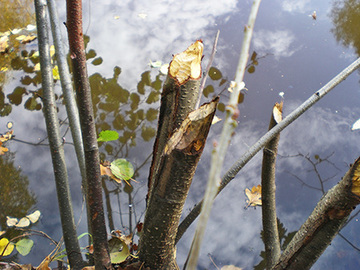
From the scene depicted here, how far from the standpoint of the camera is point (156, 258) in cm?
85

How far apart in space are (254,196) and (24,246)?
1.02m

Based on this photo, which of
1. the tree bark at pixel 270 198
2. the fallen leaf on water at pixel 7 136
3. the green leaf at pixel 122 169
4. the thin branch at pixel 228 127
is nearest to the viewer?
the thin branch at pixel 228 127

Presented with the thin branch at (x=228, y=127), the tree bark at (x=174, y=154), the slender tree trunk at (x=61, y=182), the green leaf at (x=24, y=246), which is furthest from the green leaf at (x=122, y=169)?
the thin branch at (x=228, y=127)

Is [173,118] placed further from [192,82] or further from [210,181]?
[210,181]

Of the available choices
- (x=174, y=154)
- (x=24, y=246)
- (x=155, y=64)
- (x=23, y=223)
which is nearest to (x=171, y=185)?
(x=174, y=154)

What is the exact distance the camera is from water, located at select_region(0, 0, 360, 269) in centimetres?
151

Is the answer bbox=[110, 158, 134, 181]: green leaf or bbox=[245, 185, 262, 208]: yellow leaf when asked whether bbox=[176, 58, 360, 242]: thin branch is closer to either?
bbox=[110, 158, 134, 181]: green leaf

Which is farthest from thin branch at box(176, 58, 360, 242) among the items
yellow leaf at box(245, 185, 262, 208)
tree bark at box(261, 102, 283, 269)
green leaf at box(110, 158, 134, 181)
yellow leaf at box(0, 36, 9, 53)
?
yellow leaf at box(0, 36, 9, 53)

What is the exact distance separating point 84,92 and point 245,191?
112cm

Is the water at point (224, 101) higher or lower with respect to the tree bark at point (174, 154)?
higher

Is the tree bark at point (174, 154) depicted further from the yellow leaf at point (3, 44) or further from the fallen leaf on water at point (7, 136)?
the yellow leaf at point (3, 44)

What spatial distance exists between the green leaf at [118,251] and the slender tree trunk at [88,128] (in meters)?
0.12

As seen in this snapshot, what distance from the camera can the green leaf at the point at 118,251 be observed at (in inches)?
38.0

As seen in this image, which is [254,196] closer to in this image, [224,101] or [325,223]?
[224,101]
